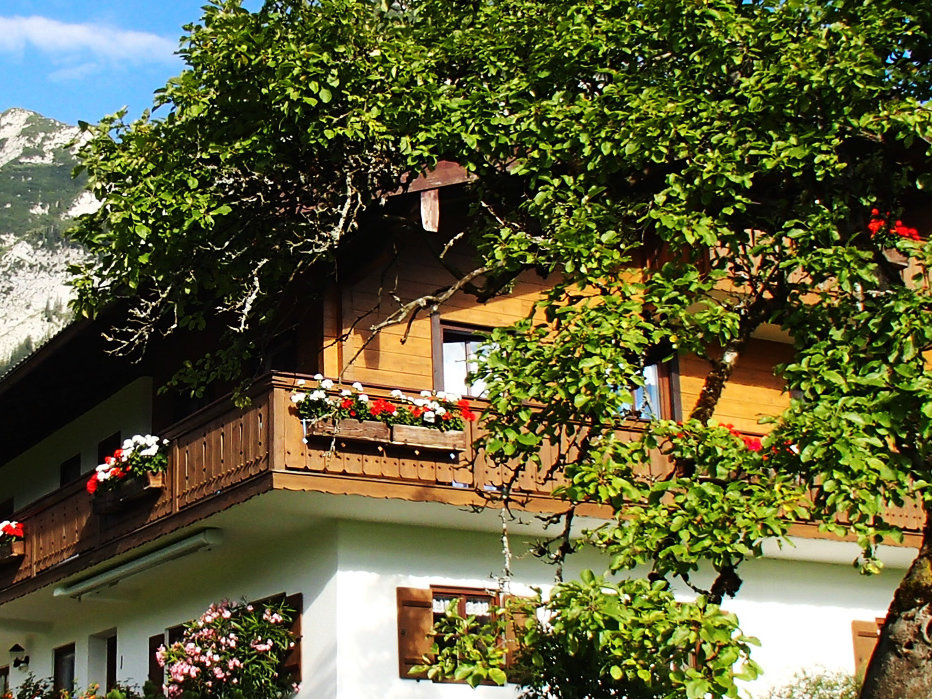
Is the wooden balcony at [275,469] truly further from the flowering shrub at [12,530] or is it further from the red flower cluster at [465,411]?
the flowering shrub at [12,530]

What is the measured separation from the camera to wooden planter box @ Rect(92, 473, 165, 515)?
58.5 ft

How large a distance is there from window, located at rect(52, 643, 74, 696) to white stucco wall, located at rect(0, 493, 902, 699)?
62 centimetres

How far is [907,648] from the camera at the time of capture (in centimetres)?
1028

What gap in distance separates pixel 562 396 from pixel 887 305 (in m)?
2.45

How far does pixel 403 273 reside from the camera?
18.3 meters

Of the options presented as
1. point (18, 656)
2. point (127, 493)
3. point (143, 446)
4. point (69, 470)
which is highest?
point (69, 470)

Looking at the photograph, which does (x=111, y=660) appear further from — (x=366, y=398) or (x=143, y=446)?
(x=366, y=398)

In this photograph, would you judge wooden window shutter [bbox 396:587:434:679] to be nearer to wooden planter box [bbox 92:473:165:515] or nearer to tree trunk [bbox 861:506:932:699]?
wooden planter box [bbox 92:473:165:515]

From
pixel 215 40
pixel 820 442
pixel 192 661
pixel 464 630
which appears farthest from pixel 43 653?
pixel 820 442

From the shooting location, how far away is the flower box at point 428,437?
16297 mm

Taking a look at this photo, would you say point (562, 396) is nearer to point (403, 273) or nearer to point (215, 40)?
point (215, 40)

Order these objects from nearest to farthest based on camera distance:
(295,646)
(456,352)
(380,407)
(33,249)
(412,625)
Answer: (380,407), (412,625), (295,646), (456,352), (33,249)

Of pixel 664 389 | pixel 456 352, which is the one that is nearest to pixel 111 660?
pixel 456 352

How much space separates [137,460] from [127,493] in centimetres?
61
